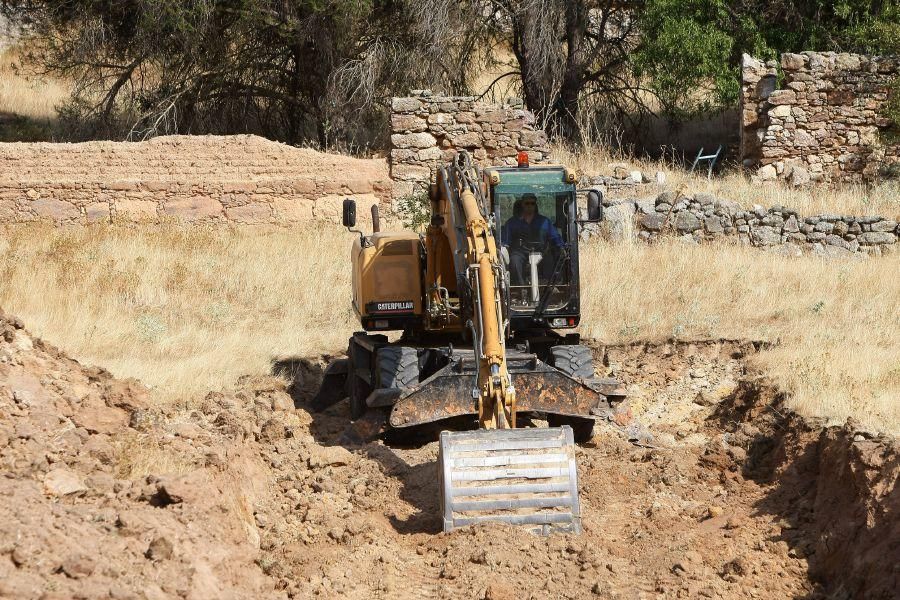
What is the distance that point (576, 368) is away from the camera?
11.3 m

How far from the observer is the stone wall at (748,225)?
20188mm

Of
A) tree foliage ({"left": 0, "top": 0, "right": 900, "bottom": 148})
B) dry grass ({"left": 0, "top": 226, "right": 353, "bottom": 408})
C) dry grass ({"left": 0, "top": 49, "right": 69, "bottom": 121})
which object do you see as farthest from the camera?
dry grass ({"left": 0, "top": 49, "right": 69, "bottom": 121})

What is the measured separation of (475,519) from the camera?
8.65m

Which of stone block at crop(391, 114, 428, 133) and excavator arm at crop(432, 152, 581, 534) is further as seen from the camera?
stone block at crop(391, 114, 428, 133)

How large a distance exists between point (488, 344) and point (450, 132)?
13.1 metres

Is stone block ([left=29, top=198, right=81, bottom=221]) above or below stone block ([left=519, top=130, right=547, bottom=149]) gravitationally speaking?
below

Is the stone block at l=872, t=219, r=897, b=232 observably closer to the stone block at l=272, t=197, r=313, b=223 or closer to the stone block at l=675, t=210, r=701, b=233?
the stone block at l=675, t=210, r=701, b=233

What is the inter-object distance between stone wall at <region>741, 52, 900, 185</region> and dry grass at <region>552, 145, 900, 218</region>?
48 cm

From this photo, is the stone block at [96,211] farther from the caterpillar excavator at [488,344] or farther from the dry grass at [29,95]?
the dry grass at [29,95]

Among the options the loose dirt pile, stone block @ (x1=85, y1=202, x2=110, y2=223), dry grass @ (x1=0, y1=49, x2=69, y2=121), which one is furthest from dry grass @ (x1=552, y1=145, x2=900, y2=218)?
dry grass @ (x1=0, y1=49, x2=69, y2=121)

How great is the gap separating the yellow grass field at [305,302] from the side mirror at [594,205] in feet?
8.05

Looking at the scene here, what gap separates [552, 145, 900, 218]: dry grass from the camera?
21.2m

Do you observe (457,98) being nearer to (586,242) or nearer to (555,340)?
(586,242)

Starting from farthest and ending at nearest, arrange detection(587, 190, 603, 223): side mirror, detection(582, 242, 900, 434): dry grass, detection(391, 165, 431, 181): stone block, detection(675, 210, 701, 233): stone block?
detection(391, 165, 431, 181): stone block, detection(675, 210, 701, 233): stone block, detection(582, 242, 900, 434): dry grass, detection(587, 190, 603, 223): side mirror
